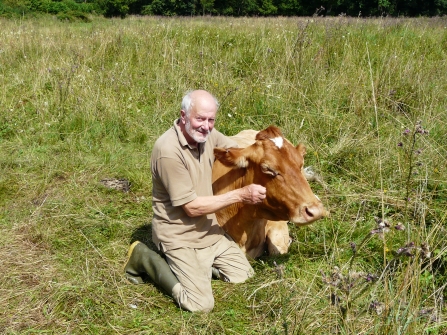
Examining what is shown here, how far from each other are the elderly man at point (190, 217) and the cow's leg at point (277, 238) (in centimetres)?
33

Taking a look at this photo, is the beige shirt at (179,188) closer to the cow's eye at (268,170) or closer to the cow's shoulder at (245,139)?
the cow's eye at (268,170)

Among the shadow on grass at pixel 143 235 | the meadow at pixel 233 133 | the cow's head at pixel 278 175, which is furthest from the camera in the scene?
the shadow on grass at pixel 143 235

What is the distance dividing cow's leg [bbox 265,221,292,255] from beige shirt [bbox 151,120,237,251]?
48 cm

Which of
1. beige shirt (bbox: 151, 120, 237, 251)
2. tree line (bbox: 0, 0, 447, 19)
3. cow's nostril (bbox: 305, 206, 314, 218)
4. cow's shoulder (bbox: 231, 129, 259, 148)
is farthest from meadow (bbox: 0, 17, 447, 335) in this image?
tree line (bbox: 0, 0, 447, 19)

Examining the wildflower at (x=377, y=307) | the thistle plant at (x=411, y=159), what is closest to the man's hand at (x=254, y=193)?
the thistle plant at (x=411, y=159)

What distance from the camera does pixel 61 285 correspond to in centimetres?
348

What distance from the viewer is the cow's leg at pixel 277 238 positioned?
402 centimetres

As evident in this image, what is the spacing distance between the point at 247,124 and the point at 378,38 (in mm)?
3484

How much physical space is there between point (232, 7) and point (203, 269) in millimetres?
47664

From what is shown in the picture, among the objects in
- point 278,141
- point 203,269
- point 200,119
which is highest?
point 200,119

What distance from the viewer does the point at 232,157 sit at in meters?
3.57

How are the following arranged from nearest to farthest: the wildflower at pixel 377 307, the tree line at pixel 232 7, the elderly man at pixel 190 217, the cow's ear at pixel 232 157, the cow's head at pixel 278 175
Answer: the wildflower at pixel 377 307 < the cow's head at pixel 278 175 < the elderly man at pixel 190 217 < the cow's ear at pixel 232 157 < the tree line at pixel 232 7

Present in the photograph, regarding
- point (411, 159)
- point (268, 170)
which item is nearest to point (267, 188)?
point (268, 170)

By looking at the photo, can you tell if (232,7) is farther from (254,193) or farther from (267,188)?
(254,193)
